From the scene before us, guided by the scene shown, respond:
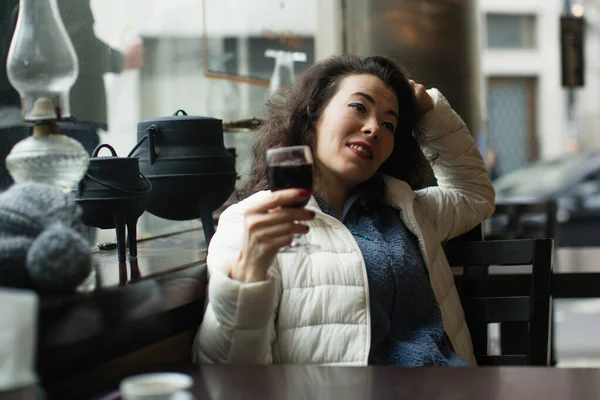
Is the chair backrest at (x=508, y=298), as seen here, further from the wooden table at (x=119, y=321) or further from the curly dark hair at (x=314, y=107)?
the wooden table at (x=119, y=321)

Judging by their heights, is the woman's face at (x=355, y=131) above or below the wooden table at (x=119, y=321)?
above

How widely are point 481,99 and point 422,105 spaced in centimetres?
185

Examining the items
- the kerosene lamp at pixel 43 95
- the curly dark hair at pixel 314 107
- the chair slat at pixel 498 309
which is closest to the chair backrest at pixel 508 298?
the chair slat at pixel 498 309

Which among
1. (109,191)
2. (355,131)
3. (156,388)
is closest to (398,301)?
(355,131)

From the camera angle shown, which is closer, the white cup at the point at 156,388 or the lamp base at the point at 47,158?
the white cup at the point at 156,388

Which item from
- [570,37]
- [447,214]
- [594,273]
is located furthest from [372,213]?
[570,37]

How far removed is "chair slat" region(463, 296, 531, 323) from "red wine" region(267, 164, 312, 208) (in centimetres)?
73

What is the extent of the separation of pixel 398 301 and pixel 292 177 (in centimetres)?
55

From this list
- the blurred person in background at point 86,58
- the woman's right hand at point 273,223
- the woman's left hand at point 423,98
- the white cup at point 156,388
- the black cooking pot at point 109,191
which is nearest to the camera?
the white cup at point 156,388

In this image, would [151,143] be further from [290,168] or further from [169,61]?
[169,61]

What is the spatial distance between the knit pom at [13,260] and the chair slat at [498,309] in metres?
1.13

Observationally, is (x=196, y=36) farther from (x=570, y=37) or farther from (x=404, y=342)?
(x=570, y=37)

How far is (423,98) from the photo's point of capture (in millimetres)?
2139

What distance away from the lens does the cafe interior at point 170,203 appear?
1.17 metres
